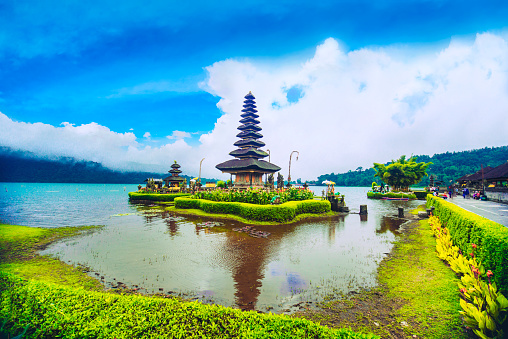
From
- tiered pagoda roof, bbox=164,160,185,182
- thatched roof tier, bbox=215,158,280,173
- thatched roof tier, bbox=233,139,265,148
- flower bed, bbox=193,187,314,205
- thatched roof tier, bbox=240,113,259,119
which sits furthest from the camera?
tiered pagoda roof, bbox=164,160,185,182

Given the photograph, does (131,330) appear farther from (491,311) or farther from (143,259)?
(143,259)

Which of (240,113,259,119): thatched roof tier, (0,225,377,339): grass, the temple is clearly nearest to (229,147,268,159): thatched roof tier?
the temple

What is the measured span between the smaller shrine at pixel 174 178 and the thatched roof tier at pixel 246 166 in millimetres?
17157

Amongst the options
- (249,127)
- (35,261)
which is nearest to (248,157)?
(249,127)

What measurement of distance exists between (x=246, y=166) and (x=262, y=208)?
14.6 m

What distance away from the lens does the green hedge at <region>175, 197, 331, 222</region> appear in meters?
18.6

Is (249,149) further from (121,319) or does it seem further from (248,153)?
(121,319)

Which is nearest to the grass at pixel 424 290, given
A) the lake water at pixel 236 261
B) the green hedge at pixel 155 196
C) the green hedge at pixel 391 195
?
the lake water at pixel 236 261

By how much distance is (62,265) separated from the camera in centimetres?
891

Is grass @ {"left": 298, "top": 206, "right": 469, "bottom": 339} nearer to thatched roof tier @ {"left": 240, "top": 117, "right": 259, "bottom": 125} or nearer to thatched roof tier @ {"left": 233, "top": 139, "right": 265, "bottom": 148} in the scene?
thatched roof tier @ {"left": 233, "top": 139, "right": 265, "bottom": 148}

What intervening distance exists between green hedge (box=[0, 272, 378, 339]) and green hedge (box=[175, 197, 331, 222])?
1464 cm

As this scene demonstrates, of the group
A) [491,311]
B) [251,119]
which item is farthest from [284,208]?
[251,119]

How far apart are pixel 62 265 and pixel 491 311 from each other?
12672mm

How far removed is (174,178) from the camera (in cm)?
4878
